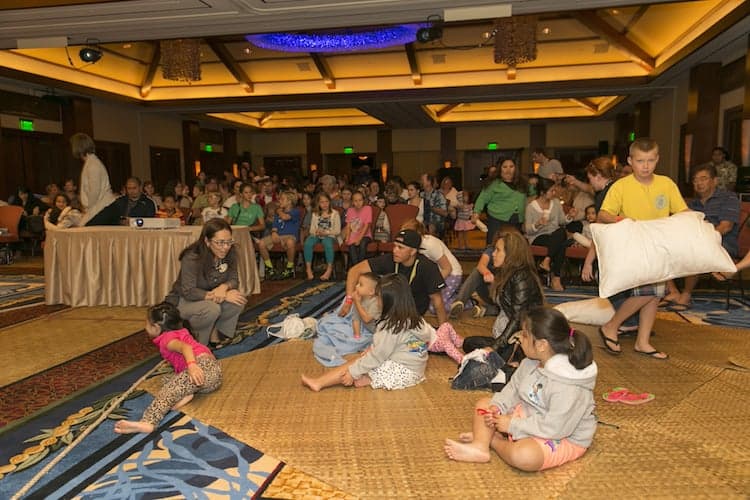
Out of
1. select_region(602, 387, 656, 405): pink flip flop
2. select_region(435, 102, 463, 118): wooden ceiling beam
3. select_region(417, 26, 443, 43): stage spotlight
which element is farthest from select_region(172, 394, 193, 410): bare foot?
select_region(435, 102, 463, 118): wooden ceiling beam

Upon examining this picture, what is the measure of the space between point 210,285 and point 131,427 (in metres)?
1.67

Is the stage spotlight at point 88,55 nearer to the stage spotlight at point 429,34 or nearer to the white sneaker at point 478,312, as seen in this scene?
the stage spotlight at point 429,34

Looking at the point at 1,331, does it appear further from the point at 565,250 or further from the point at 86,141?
the point at 565,250

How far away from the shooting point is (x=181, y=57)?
31.1 ft

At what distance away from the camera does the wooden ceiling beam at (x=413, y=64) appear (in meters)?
12.0

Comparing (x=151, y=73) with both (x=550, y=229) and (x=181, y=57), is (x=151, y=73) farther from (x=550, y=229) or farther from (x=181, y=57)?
(x=550, y=229)

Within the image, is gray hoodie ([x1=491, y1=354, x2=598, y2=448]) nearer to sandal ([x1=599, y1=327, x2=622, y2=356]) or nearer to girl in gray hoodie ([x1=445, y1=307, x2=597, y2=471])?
girl in gray hoodie ([x1=445, y1=307, x2=597, y2=471])

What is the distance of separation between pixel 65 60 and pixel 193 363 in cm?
1094

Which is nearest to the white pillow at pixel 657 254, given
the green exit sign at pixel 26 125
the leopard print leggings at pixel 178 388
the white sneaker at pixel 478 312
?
the white sneaker at pixel 478 312

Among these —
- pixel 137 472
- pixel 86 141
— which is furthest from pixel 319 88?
pixel 137 472

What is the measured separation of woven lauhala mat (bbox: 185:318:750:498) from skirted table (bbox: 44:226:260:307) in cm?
211

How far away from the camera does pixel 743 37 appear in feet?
27.3

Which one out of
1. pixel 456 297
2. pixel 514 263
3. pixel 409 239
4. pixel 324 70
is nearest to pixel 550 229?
pixel 456 297

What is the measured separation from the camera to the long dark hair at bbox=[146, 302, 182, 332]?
3365mm
